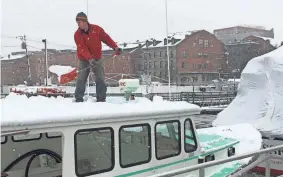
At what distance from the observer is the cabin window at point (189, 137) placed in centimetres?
574

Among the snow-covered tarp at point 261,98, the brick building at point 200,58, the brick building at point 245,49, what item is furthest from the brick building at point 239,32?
the snow-covered tarp at point 261,98

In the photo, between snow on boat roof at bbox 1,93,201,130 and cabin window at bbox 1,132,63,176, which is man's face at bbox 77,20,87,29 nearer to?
snow on boat roof at bbox 1,93,201,130

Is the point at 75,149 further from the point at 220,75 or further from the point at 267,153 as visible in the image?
the point at 220,75

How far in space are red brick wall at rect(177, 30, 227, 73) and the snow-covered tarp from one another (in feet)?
227

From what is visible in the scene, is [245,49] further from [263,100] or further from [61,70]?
[61,70]

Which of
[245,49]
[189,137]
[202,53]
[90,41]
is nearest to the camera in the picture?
[189,137]

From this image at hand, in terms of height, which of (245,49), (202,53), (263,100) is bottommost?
(263,100)

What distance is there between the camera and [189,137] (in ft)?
19.1

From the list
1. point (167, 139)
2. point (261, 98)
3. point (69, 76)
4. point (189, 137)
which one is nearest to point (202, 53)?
point (261, 98)

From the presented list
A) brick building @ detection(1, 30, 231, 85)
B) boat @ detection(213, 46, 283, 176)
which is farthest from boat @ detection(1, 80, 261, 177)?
brick building @ detection(1, 30, 231, 85)

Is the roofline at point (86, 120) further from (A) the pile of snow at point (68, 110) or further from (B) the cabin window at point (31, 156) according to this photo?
(B) the cabin window at point (31, 156)

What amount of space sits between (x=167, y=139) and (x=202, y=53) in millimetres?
83222

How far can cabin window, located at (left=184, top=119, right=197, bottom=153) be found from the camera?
18.8ft

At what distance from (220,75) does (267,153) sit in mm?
82671
